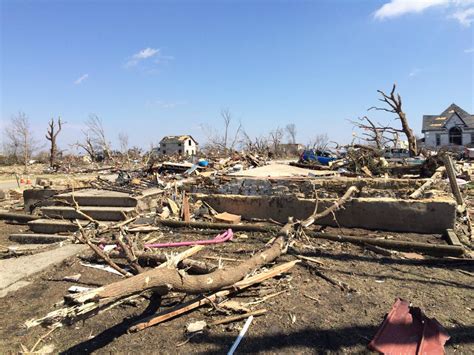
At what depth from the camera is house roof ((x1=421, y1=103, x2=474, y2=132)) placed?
42.5 meters

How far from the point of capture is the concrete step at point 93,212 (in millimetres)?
7446

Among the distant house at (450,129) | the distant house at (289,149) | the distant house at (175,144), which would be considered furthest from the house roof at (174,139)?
the distant house at (450,129)

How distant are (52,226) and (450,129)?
46487 mm

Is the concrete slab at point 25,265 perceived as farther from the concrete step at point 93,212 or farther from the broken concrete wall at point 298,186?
the broken concrete wall at point 298,186

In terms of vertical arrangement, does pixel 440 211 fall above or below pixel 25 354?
above

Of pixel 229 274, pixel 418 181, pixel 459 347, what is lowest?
pixel 459 347

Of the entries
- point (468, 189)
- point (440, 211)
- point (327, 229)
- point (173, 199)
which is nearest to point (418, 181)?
point (440, 211)

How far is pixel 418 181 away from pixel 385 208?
1.49m

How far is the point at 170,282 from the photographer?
305 centimetres

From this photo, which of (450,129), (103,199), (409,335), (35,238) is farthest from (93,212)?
(450,129)

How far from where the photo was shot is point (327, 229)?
6.68 m

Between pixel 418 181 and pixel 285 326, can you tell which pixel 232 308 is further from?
pixel 418 181

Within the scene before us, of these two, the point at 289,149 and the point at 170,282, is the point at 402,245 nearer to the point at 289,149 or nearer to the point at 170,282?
the point at 170,282

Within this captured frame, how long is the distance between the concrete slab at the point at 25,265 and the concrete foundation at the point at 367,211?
3258 mm
